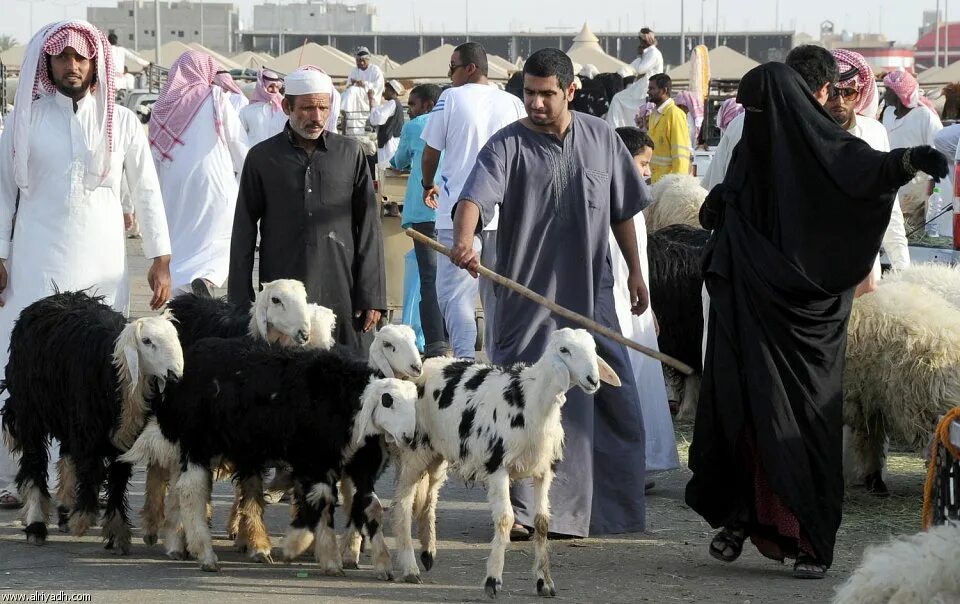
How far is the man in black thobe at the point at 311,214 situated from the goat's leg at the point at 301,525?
1281 millimetres

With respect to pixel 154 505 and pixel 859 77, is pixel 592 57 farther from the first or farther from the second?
pixel 154 505

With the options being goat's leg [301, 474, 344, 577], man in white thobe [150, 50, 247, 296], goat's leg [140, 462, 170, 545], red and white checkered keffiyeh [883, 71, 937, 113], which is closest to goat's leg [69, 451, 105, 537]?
goat's leg [140, 462, 170, 545]

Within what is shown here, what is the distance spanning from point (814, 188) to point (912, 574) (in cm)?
274

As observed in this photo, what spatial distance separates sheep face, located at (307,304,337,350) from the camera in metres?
7.00

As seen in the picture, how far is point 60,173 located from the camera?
7.65m

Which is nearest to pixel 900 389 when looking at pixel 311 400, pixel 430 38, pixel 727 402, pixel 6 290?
pixel 727 402

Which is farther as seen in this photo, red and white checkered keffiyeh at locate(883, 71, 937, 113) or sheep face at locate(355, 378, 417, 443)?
red and white checkered keffiyeh at locate(883, 71, 937, 113)

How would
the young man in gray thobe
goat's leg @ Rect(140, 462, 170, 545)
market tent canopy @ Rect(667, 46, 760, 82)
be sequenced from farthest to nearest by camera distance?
market tent canopy @ Rect(667, 46, 760, 82), the young man in gray thobe, goat's leg @ Rect(140, 462, 170, 545)

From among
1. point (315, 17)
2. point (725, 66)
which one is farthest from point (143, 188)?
point (315, 17)

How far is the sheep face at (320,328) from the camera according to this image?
7.00 m

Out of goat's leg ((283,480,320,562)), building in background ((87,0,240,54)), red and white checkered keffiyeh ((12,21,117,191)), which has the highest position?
building in background ((87,0,240,54))

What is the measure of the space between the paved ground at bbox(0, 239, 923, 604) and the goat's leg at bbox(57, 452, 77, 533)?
8 centimetres

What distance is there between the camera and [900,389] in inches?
298

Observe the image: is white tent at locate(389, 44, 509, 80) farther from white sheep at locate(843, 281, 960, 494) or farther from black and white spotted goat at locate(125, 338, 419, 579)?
black and white spotted goat at locate(125, 338, 419, 579)
